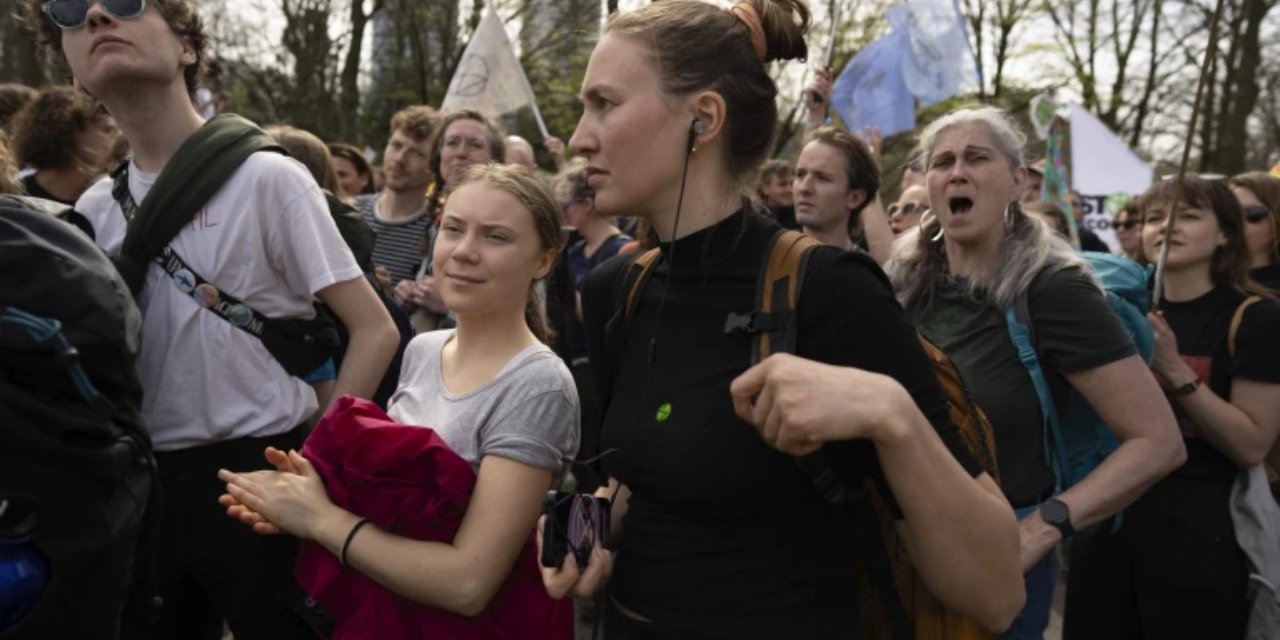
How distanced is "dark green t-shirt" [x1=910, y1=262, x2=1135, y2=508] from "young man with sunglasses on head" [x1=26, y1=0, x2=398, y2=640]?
5.16ft

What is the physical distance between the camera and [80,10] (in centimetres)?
255

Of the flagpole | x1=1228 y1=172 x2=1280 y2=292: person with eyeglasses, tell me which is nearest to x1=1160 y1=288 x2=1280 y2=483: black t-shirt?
the flagpole

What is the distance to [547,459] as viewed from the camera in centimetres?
211

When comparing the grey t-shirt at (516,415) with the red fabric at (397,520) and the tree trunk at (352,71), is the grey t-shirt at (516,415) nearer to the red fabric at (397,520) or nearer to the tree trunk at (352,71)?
the red fabric at (397,520)

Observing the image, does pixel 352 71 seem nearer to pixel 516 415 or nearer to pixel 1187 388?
pixel 1187 388

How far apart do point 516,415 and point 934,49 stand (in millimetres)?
5505

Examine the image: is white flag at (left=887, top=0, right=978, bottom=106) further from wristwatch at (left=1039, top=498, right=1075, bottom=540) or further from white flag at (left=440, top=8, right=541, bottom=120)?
wristwatch at (left=1039, top=498, right=1075, bottom=540)

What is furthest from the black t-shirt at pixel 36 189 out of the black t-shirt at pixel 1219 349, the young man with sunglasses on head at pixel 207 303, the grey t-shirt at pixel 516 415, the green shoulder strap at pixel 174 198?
the black t-shirt at pixel 1219 349

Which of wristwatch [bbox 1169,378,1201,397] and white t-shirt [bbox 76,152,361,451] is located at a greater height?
white t-shirt [bbox 76,152,361,451]

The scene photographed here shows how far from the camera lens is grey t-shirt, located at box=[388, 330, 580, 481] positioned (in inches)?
82.6

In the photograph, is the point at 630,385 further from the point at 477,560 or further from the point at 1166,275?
the point at 1166,275

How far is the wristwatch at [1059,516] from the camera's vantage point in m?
2.59

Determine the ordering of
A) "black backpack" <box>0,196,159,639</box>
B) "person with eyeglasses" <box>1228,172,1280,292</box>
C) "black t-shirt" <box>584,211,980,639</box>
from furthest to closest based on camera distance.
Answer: "person with eyeglasses" <box>1228,172,1280,292</box> → "black backpack" <box>0,196,159,639</box> → "black t-shirt" <box>584,211,980,639</box>

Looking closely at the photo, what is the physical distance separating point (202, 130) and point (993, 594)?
2027mm
